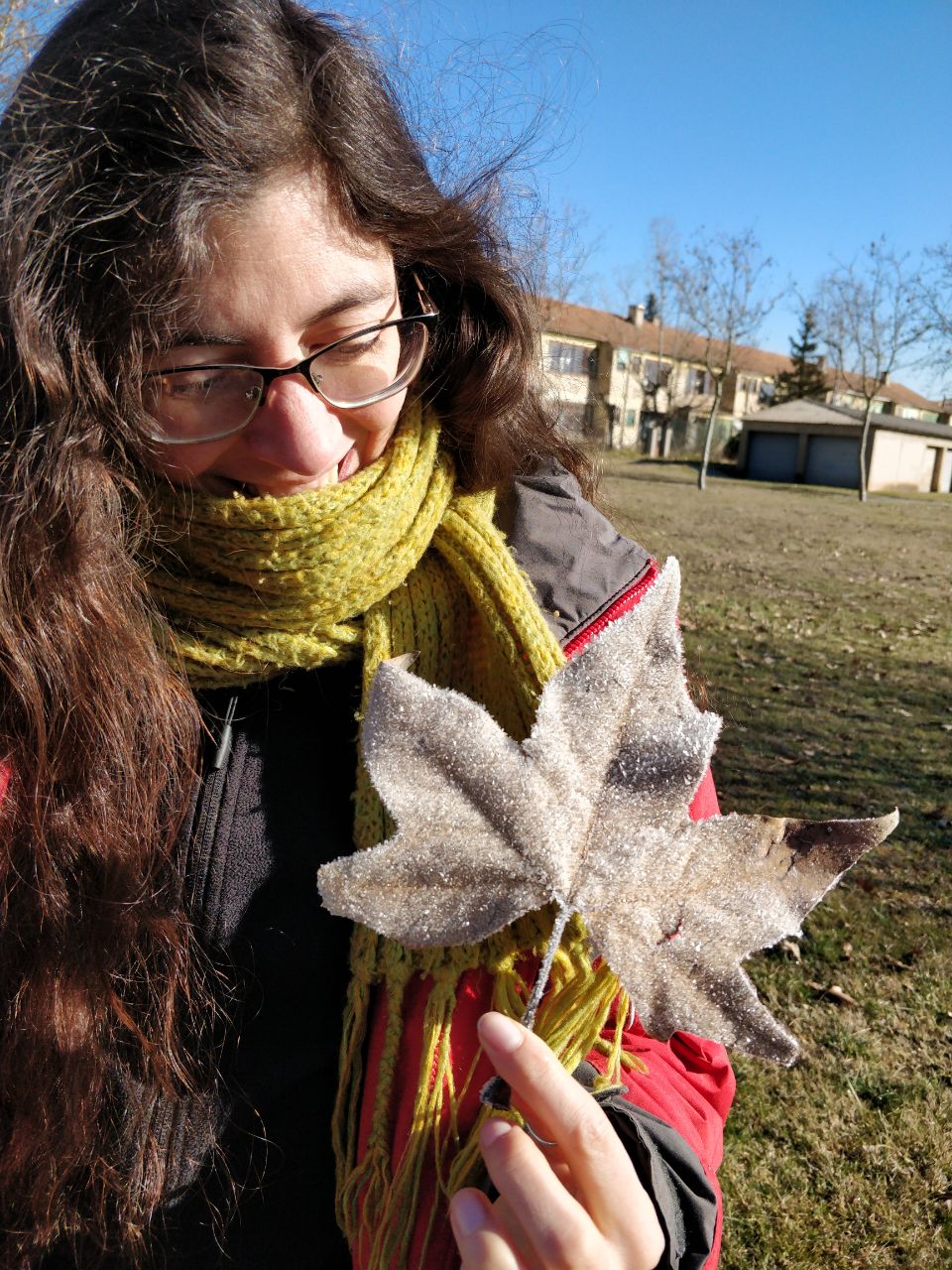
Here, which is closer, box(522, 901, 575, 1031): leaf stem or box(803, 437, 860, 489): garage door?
box(522, 901, 575, 1031): leaf stem

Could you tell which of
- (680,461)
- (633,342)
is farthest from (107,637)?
(633,342)

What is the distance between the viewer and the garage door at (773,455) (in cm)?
4078

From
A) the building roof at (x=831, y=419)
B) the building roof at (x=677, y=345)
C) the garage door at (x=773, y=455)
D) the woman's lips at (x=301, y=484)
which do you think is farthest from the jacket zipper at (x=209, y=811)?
the garage door at (x=773, y=455)

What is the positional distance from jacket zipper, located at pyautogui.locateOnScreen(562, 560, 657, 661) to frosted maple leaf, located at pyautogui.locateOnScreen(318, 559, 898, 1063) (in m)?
0.45

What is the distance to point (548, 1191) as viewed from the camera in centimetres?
81

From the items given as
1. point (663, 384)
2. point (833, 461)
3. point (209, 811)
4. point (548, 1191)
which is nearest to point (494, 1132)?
point (548, 1191)

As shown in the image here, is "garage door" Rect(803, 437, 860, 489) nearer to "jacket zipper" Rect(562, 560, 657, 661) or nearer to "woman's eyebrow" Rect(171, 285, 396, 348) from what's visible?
"jacket zipper" Rect(562, 560, 657, 661)

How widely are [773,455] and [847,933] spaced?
133 ft

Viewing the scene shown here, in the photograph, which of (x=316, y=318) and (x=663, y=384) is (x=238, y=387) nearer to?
(x=316, y=318)

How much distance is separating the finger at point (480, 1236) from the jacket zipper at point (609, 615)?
0.73m

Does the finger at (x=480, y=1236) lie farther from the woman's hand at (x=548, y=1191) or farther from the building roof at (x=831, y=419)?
the building roof at (x=831, y=419)

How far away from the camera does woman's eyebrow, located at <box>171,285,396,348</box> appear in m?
1.15

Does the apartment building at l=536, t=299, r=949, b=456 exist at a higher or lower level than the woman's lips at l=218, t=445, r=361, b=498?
higher

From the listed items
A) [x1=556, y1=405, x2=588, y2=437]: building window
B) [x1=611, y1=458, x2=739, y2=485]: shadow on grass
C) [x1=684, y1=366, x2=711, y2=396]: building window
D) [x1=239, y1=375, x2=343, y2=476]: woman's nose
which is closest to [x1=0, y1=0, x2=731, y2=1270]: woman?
[x1=239, y1=375, x2=343, y2=476]: woman's nose
